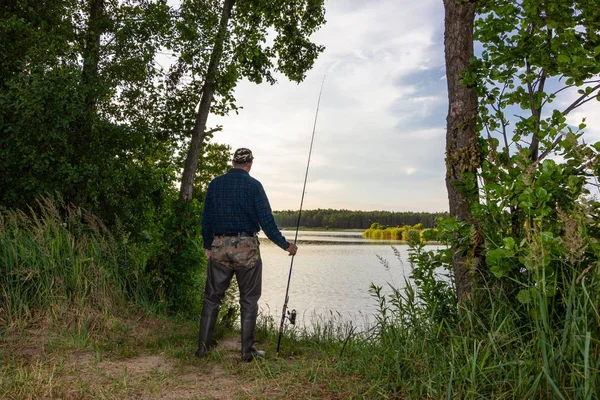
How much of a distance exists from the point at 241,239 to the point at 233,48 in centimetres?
679

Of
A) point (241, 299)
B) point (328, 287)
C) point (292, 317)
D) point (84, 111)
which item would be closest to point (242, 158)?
point (241, 299)

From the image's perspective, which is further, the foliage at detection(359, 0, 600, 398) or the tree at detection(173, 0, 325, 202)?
the tree at detection(173, 0, 325, 202)

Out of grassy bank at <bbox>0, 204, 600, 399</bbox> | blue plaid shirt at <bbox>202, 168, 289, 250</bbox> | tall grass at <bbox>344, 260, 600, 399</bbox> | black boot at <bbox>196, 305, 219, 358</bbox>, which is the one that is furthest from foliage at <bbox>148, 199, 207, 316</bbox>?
tall grass at <bbox>344, 260, 600, 399</bbox>

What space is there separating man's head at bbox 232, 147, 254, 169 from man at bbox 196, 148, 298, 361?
0.01 m

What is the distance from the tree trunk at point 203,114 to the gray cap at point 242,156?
486cm

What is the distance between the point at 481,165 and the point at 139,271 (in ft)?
19.7

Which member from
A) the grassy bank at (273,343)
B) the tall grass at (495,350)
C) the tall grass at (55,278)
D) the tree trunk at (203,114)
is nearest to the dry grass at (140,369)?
the grassy bank at (273,343)

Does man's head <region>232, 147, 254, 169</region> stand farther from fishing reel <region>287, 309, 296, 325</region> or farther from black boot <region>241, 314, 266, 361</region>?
fishing reel <region>287, 309, 296, 325</region>

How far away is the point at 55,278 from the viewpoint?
24.1ft

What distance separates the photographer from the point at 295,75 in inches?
545

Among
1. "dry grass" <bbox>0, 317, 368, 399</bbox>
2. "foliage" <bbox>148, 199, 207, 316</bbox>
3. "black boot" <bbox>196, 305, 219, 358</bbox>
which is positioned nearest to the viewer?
"dry grass" <bbox>0, 317, 368, 399</bbox>

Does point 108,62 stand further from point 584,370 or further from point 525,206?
point 584,370

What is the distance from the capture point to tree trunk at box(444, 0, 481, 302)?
16.8 feet

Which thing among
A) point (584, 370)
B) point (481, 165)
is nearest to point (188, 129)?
point (481, 165)
